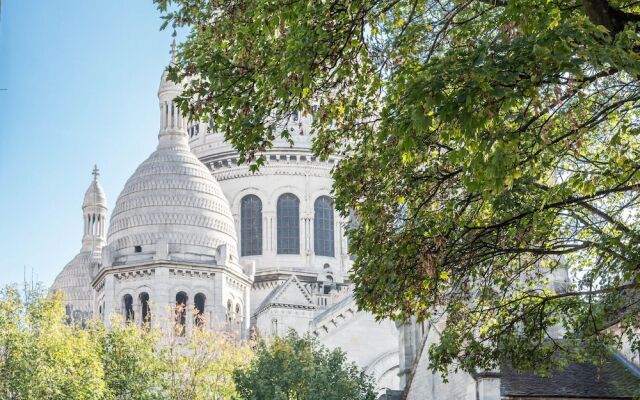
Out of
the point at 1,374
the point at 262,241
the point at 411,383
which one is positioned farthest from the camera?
the point at 262,241

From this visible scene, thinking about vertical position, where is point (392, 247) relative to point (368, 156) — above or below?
below

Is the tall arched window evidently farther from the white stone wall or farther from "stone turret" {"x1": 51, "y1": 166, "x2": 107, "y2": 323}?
the white stone wall

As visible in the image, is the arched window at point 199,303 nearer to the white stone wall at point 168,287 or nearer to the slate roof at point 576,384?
the white stone wall at point 168,287

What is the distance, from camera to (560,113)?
15828mm

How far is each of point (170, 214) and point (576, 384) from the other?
1711 inches

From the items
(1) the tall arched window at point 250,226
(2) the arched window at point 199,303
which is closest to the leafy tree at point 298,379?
(2) the arched window at point 199,303

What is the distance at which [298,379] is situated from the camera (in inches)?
1767

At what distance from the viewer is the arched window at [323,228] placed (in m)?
83.1

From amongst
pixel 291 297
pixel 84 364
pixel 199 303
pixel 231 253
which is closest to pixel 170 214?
pixel 231 253

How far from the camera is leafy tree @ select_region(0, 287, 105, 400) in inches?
1641

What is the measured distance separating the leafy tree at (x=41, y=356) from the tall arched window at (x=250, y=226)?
35819 millimetres

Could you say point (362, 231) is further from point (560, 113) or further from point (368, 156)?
point (560, 113)

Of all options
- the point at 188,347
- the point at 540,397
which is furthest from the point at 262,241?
the point at 540,397

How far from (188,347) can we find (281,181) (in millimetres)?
28060
